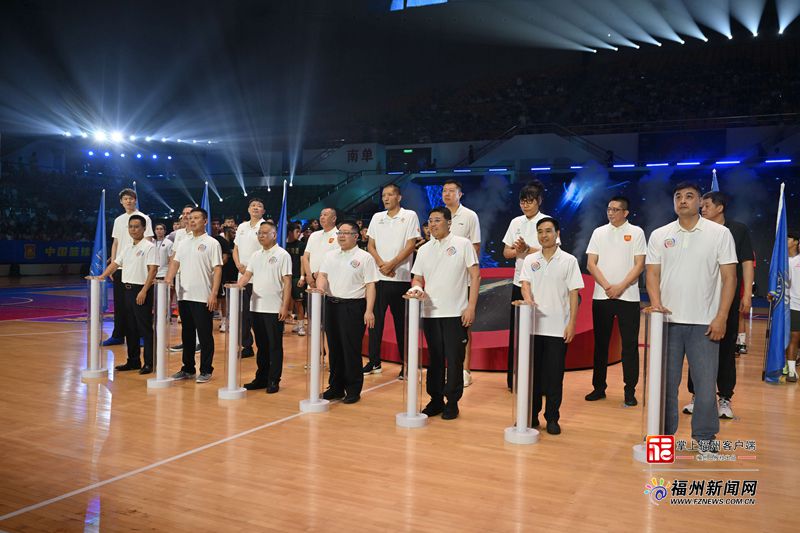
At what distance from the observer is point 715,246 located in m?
3.59

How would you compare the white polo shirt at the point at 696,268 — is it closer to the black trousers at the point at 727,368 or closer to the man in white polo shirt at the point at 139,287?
the black trousers at the point at 727,368

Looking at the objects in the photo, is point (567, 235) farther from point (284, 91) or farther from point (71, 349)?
point (71, 349)

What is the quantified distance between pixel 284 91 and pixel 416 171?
468 centimetres

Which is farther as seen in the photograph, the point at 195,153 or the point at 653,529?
the point at 195,153

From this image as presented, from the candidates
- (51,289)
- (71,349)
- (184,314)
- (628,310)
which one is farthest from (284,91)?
(628,310)

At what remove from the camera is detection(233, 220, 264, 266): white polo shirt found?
681 centimetres

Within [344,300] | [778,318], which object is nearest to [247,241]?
[344,300]

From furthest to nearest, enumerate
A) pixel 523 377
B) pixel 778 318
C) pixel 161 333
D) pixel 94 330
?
pixel 778 318 → pixel 94 330 → pixel 161 333 → pixel 523 377

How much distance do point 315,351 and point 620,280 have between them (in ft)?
7.95

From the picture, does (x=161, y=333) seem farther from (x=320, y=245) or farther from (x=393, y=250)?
(x=393, y=250)

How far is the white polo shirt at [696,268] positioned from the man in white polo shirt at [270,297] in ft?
9.69

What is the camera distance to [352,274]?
4.96m

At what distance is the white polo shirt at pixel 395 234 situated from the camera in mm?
5621

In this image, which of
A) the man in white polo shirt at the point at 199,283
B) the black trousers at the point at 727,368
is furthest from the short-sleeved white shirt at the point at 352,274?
the black trousers at the point at 727,368
